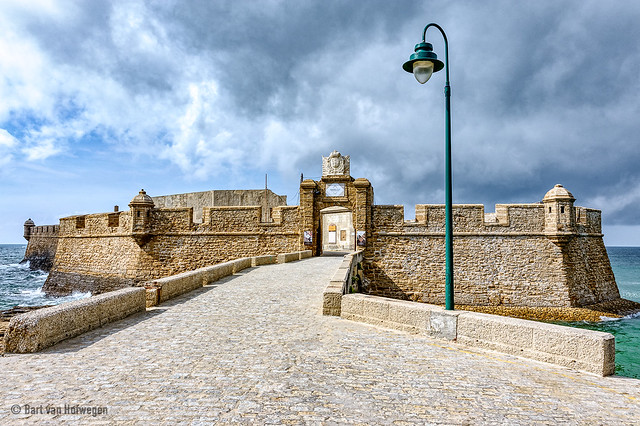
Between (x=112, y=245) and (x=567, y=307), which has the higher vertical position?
(x=112, y=245)

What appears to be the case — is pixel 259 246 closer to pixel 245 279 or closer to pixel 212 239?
pixel 212 239

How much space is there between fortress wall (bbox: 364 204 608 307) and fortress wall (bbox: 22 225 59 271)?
3923cm

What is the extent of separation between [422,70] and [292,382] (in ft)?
18.2

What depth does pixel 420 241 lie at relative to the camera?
2072 centimetres

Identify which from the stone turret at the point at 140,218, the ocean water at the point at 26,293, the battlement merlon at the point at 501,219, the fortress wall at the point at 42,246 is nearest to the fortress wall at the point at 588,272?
the battlement merlon at the point at 501,219

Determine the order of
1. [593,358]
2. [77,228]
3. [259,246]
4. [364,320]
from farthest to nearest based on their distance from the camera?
[77,228], [259,246], [364,320], [593,358]

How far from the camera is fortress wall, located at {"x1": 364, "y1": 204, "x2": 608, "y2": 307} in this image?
63.9 ft

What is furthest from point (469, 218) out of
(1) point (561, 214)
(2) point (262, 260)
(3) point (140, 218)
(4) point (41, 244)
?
(4) point (41, 244)

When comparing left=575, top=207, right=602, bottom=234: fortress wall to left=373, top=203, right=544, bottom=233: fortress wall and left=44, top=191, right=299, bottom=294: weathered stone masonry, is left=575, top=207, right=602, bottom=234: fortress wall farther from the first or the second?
left=44, top=191, right=299, bottom=294: weathered stone masonry

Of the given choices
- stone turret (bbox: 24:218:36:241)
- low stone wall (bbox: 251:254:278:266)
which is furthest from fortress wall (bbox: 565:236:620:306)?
stone turret (bbox: 24:218:36:241)

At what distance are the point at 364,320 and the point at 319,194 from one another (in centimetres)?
1517

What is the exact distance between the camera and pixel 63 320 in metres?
5.77

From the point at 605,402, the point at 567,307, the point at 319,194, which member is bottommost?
the point at 567,307

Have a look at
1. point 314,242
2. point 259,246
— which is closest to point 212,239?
point 259,246
